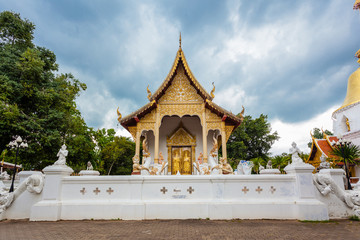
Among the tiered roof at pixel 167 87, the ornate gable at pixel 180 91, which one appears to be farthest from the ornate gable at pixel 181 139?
the tiered roof at pixel 167 87

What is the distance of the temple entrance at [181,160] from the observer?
13.1 meters

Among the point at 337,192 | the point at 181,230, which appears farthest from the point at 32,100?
the point at 337,192

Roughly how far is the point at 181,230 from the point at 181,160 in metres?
9.18

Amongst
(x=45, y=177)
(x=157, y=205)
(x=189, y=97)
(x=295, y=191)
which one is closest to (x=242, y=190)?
(x=295, y=191)

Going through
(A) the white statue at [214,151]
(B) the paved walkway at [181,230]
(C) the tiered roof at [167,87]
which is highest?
(C) the tiered roof at [167,87]

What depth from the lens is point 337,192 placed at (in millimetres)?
5250

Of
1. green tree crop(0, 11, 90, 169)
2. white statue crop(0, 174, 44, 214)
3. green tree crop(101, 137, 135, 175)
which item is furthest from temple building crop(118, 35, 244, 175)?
green tree crop(101, 137, 135, 175)

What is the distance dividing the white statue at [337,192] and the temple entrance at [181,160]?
844 cm

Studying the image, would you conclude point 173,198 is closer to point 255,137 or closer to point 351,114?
point 351,114

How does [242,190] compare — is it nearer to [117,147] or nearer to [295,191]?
[295,191]

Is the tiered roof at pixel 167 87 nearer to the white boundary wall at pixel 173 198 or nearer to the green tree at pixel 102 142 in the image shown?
the white boundary wall at pixel 173 198

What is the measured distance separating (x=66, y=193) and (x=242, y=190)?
471 centimetres

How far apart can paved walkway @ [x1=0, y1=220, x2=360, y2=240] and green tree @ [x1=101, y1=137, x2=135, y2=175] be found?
25861 millimetres

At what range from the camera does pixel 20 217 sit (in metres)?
5.31
